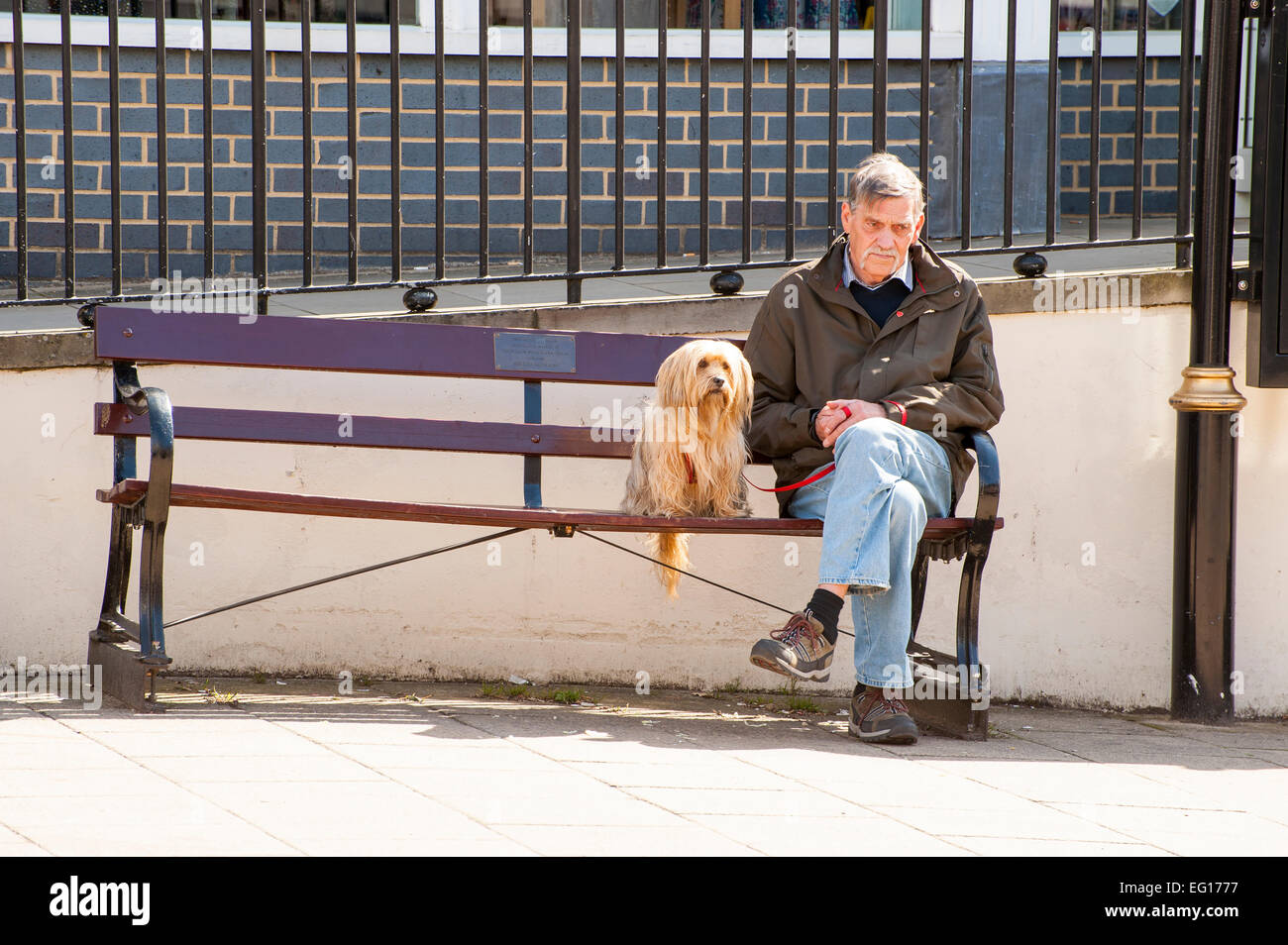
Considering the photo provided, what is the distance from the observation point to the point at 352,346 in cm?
440

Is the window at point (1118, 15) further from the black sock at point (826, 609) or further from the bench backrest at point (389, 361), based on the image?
the black sock at point (826, 609)

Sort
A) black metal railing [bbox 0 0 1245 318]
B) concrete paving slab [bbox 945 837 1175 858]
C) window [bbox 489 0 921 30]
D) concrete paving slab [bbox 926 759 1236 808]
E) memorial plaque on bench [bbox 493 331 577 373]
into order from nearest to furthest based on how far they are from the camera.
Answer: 1. concrete paving slab [bbox 945 837 1175 858]
2. concrete paving slab [bbox 926 759 1236 808]
3. memorial plaque on bench [bbox 493 331 577 373]
4. black metal railing [bbox 0 0 1245 318]
5. window [bbox 489 0 921 30]

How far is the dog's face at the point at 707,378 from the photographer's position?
13.6 ft

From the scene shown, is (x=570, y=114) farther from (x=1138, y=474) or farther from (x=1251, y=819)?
(x=1251, y=819)

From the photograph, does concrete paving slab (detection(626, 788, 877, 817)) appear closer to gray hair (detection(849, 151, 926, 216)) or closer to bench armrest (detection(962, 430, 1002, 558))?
bench armrest (detection(962, 430, 1002, 558))

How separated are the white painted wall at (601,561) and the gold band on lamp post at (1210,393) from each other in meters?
0.19

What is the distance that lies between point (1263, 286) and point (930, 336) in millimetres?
1163

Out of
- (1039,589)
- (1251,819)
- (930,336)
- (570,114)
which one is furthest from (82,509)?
(1251,819)

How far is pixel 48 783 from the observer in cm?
319

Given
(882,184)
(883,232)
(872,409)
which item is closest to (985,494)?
(872,409)

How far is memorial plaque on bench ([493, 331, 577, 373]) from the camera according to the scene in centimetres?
447

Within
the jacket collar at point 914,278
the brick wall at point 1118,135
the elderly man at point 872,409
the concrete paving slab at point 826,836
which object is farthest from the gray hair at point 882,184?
the brick wall at point 1118,135

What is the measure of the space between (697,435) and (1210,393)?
1612 millimetres

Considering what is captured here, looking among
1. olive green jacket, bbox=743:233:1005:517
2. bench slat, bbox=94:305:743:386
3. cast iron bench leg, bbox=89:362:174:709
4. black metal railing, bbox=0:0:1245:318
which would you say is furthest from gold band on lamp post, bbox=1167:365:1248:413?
cast iron bench leg, bbox=89:362:174:709
